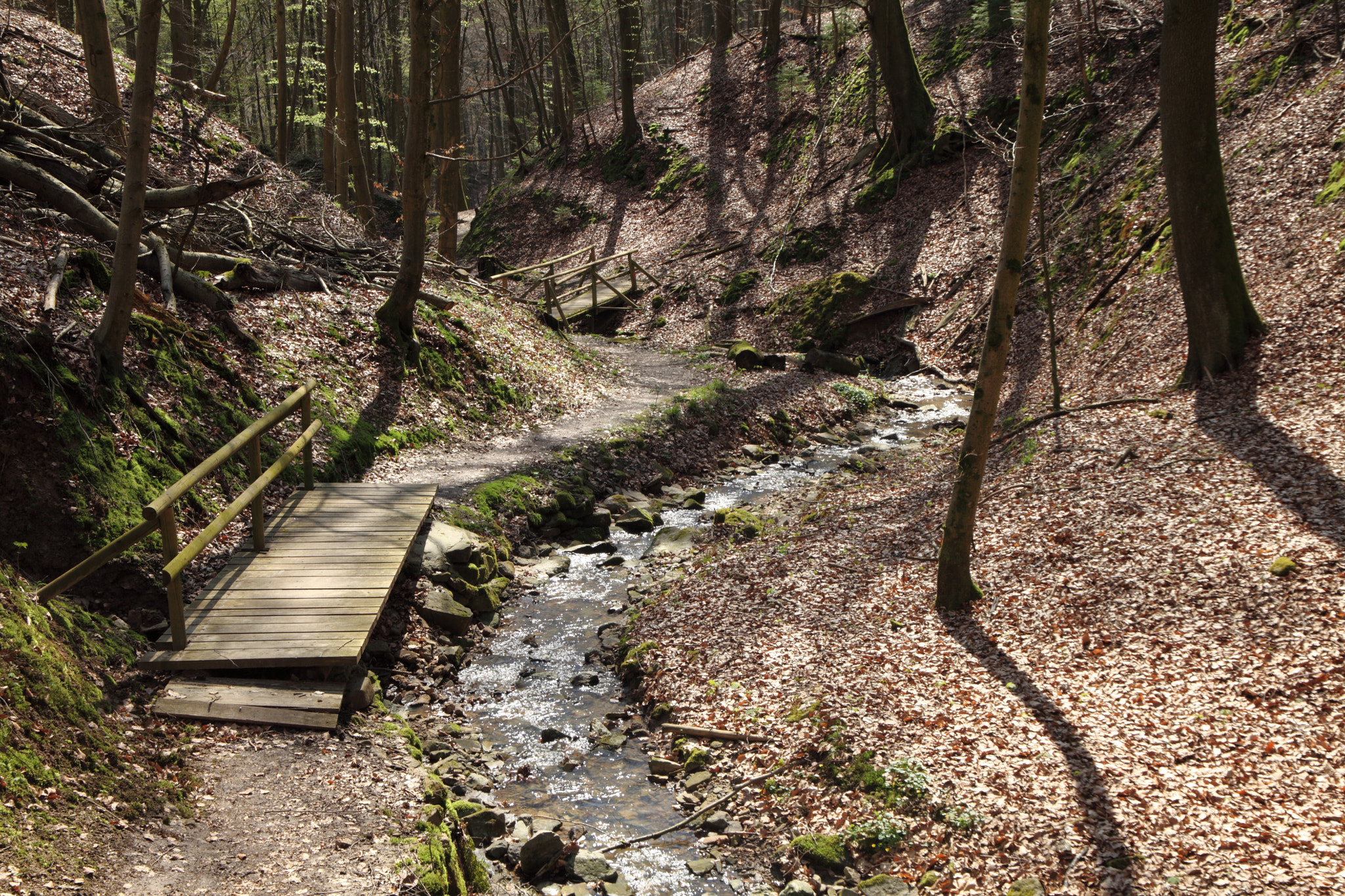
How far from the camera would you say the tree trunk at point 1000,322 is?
21.4ft

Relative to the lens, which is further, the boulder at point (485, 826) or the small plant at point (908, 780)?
the boulder at point (485, 826)

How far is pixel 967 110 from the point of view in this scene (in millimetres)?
A: 21797

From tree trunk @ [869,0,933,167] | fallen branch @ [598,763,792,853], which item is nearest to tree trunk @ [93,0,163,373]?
fallen branch @ [598,763,792,853]

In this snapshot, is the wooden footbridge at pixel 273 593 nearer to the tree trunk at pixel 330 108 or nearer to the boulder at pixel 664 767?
the boulder at pixel 664 767

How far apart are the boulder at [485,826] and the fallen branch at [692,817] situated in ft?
2.48

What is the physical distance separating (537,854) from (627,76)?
93.1ft

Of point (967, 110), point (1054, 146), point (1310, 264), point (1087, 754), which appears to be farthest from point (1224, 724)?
point (967, 110)

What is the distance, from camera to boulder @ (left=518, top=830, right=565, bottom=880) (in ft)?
18.9

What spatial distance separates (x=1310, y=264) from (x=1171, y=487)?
15.2ft

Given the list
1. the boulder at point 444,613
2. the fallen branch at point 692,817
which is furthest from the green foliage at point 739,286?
the fallen branch at point 692,817

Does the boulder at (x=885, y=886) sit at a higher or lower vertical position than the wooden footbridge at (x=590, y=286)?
lower

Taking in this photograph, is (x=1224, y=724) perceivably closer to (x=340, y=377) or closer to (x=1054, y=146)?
(x=340, y=377)

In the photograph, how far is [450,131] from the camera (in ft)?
71.9

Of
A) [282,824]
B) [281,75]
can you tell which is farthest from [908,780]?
[281,75]
